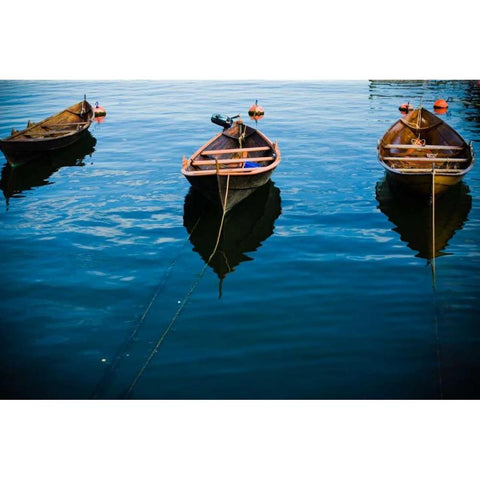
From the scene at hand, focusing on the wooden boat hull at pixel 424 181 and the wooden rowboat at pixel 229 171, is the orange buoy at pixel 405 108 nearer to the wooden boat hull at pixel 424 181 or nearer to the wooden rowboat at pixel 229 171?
the wooden rowboat at pixel 229 171

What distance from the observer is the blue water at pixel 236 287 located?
802cm

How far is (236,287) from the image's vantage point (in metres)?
10.7

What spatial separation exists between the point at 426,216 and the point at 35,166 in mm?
15544

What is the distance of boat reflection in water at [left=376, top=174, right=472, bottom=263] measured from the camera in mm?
12500

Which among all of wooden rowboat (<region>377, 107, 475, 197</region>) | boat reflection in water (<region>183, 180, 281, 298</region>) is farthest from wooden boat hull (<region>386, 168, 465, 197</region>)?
boat reflection in water (<region>183, 180, 281, 298</region>)

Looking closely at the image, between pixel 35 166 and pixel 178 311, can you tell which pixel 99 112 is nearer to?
pixel 35 166

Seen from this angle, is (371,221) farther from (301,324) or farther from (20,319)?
(20,319)

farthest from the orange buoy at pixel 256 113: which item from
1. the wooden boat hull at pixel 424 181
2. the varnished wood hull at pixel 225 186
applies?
the wooden boat hull at pixel 424 181

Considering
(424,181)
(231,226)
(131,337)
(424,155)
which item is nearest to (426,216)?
(424,181)

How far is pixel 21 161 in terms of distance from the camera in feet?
63.2

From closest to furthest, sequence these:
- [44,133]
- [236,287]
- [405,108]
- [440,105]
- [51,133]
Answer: [236,287], [51,133], [44,133], [405,108], [440,105]

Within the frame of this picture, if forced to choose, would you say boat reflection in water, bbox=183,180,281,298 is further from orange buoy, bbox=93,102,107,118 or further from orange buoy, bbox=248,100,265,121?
orange buoy, bbox=93,102,107,118

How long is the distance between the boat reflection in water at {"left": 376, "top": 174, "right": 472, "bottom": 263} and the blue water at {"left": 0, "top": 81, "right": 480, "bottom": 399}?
0.07m

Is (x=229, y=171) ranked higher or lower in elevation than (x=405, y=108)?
lower
